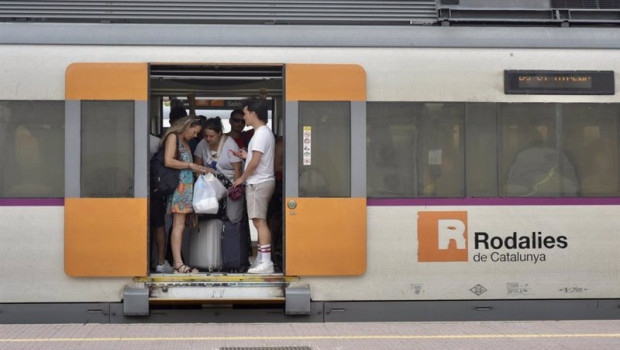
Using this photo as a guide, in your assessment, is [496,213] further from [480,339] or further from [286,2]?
[286,2]

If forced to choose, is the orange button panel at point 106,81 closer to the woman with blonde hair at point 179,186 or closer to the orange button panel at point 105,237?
the woman with blonde hair at point 179,186

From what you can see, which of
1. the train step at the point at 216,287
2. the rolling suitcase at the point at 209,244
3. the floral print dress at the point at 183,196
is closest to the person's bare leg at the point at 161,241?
the floral print dress at the point at 183,196

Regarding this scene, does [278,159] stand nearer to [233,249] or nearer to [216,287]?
[233,249]

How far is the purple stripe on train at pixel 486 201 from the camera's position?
28.9ft

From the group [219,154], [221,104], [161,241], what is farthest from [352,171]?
[221,104]

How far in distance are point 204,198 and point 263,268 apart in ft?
2.75

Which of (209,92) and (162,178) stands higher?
(209,92)

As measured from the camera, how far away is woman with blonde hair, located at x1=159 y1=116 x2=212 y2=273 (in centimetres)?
910

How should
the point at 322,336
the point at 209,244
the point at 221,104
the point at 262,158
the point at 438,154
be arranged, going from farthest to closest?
the point at 221,104 → the point at 209,244 → the point at 262,158 → the point at 438,154 → the point at 322,336

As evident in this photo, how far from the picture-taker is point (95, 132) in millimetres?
8688

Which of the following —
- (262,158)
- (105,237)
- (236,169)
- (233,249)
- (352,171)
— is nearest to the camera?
(105,237)

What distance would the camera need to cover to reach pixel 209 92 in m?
10.2

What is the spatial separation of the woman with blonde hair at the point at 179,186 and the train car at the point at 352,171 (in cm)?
45

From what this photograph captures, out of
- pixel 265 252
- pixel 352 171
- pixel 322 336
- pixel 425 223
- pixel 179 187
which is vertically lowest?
pixel 322 336
